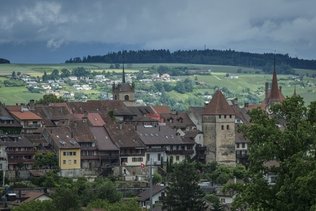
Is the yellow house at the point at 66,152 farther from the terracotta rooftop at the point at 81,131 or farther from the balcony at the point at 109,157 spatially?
the balcony at the point at 109,157

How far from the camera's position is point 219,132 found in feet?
366

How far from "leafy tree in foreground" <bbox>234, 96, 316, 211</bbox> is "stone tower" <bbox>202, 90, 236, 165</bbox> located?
70383 mm

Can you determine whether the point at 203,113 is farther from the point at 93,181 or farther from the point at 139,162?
the point at 93,181

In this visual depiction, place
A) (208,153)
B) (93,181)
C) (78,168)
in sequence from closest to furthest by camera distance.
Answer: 1. (93,181)
2. (78,168)
3. (208,153)

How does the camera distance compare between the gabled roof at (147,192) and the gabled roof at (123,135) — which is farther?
the gabled roof at (123,135)

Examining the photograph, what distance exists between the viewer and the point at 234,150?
362ft

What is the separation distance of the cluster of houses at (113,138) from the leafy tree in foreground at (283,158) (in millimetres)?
57179

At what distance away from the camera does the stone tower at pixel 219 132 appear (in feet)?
360

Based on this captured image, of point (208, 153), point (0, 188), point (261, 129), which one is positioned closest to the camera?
point (261, 129)

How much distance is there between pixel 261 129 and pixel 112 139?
66964 millimetres

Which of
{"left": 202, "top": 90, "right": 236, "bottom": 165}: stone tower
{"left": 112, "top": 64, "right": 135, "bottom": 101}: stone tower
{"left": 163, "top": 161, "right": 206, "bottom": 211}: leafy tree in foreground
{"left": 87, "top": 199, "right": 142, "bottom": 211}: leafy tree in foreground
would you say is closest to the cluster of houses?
{"left": 202, "top": 90, "right": 236, "bottom": 165}: stone tower

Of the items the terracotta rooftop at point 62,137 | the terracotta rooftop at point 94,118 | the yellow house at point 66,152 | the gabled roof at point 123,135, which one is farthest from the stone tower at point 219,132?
the yellow house at point 66,152

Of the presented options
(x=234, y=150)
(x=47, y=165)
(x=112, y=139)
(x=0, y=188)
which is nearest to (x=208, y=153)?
(x=234, y=150)

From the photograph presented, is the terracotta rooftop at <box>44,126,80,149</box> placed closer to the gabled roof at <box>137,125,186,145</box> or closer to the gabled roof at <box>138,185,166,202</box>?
the gabled roof at <box>137,125,186,145</box>
